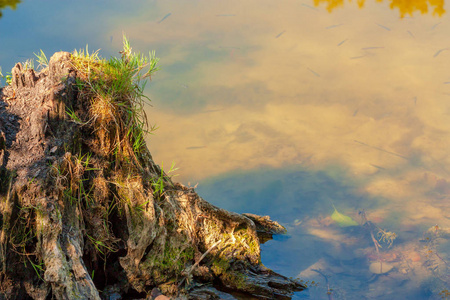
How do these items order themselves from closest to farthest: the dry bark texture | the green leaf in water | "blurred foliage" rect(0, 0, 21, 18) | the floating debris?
the dry bark texture → the floating debris → the green leaf in water → "blurred foliage" rect(0, 0, 21, 18)

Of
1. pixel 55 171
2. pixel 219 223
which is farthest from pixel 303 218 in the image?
pixel 55 171

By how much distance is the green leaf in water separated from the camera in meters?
5.02

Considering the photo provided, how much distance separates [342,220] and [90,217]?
9.40 ft

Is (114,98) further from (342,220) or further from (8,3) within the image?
(8,3)

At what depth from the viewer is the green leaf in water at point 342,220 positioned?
16.5 feet

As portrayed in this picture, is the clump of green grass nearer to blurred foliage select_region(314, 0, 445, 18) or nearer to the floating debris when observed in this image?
the floating debris

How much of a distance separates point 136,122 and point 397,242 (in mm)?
3030

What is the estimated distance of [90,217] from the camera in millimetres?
3357

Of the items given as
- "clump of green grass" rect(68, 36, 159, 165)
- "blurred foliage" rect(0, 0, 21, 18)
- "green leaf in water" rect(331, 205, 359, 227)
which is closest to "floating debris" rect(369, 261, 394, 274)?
"green leaf in water" rect(331, 205, 359, 227)

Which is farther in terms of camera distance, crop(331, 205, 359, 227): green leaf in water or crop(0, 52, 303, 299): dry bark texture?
crop(331, 205, 359, 227): green leaf in water

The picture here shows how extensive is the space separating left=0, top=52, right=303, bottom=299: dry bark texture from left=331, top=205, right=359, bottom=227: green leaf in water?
1.25 metres

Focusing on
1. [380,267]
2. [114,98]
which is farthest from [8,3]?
[380,267]

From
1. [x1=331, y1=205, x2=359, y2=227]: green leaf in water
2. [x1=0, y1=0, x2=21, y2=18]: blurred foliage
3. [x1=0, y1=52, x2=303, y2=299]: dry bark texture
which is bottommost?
[x1=0, y1=52, x2=303, y2=299]: dry bark texture

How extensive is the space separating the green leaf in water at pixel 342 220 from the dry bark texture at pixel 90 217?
1253 mm
